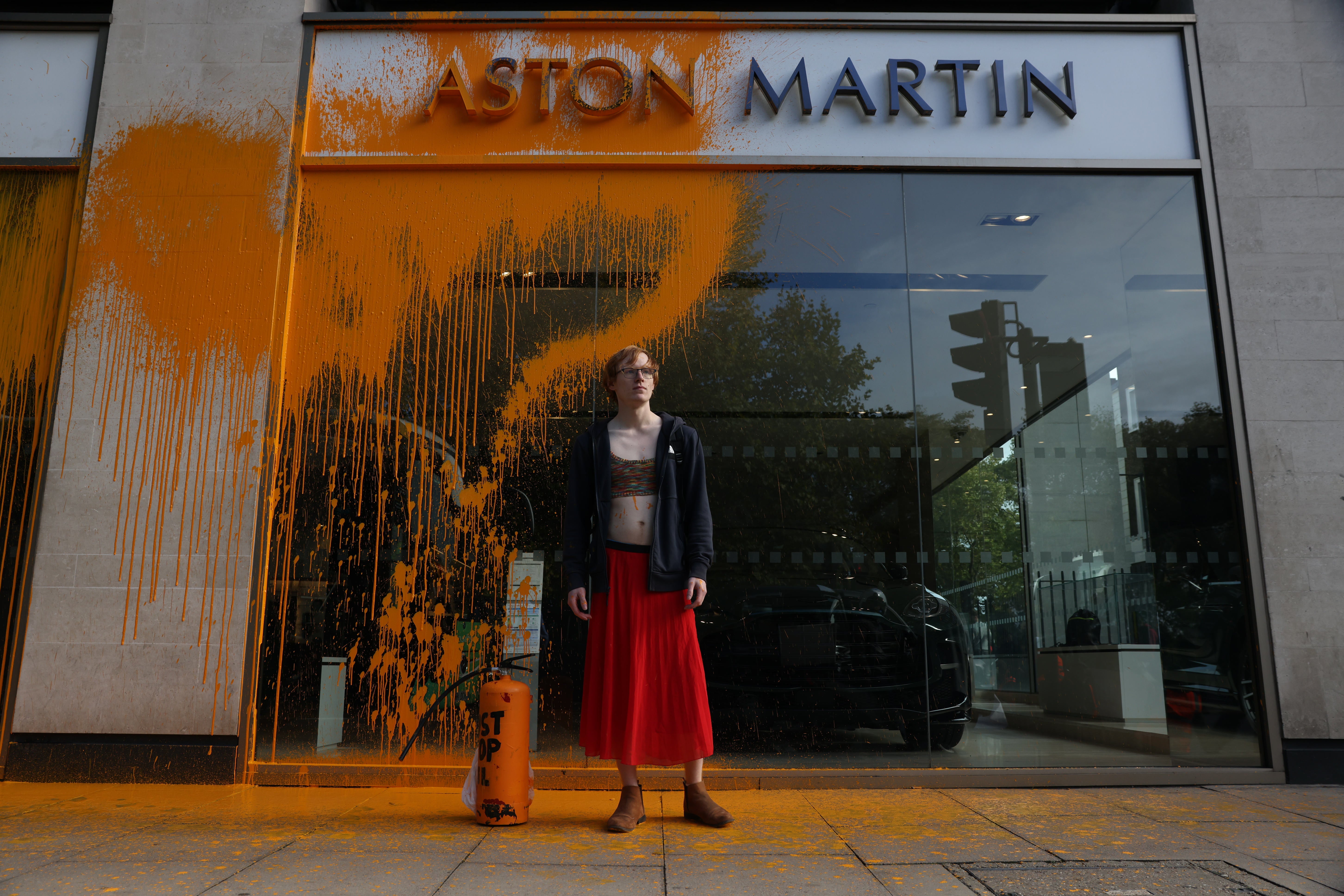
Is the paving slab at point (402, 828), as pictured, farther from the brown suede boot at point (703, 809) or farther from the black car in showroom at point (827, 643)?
the black car in showroom at point (827, 643)

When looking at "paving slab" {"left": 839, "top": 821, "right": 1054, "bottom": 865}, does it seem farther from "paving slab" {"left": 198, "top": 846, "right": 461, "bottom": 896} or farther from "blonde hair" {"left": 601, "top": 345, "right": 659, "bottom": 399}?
"blonde hair" {"left": 601, "top": 345, "right": 659, "bottom": 399}

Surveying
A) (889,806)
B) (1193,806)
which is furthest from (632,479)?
(1193,806)

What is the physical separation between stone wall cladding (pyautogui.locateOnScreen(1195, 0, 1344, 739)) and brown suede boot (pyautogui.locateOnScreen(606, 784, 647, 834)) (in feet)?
10.9

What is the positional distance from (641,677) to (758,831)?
74cm

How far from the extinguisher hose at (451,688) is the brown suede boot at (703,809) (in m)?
1.21

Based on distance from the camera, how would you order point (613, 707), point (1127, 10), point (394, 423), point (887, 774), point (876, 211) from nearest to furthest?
point (613, 707), point (887, 774), point (394, 423), point (876, 211), point (1127, 10)

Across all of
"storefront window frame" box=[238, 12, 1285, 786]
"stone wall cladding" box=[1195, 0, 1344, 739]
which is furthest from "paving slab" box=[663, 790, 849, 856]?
"stone wall cladding" box=[1195, 0, 1344, 739]

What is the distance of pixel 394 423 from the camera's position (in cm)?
448

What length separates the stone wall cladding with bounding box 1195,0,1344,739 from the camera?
4.29 meters

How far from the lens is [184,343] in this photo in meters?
4.51

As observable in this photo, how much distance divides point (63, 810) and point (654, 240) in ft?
12.6

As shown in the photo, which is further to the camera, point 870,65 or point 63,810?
point 870,65

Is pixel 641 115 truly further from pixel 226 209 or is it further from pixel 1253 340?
pixel 1253 340

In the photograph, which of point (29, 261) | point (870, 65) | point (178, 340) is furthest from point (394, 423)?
point (870, 65)
